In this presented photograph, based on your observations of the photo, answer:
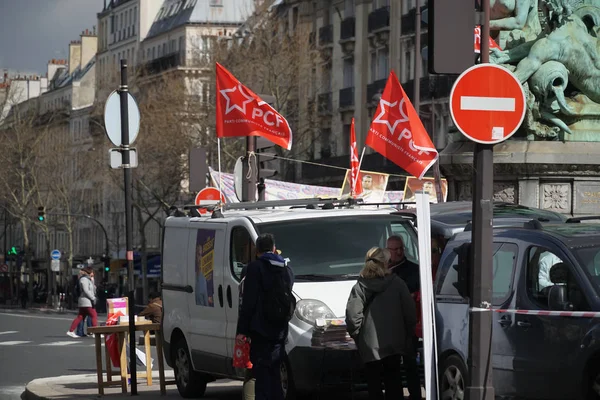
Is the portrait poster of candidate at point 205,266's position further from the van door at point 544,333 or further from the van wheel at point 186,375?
the van door at point 544,333

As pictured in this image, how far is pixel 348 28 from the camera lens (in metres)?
76.1

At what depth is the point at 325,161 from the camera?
7644cm

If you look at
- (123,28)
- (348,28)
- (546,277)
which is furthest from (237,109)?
(123,28)

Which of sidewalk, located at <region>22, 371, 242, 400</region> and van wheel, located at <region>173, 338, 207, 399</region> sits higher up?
van wheel, located at <region>173, 338, 207, 399</region>

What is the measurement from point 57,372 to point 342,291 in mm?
12232

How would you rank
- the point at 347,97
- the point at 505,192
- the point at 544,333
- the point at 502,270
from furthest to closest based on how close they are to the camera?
1. the point at 347,97
2. the point at 505,192
3. the point at 502,270
4. the point at 544,333

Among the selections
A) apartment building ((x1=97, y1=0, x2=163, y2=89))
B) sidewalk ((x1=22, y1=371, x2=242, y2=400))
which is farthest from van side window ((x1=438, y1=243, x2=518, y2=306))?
apartment building ((x1=97, y1=0, x2=163, y2=89))

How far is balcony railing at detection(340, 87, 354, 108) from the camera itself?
7581 centimetres

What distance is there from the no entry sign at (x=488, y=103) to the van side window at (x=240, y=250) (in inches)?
202

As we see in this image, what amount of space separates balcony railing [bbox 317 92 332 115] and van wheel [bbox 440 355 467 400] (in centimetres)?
6255

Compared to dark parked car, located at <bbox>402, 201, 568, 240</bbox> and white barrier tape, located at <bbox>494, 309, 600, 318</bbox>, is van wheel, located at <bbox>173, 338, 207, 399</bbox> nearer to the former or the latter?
dark parked car, located at <bbox>402, 201, 568, 240</bbox>

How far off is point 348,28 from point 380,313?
62408 mm

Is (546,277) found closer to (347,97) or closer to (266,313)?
(266,313)

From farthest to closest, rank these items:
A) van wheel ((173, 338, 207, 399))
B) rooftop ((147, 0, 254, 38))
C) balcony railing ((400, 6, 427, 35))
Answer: rooftop ((147, 0, 254, 38)) → balcony railing ((400, 6, 427, 35)) → van wheel ((173, 338, 207, 399))
